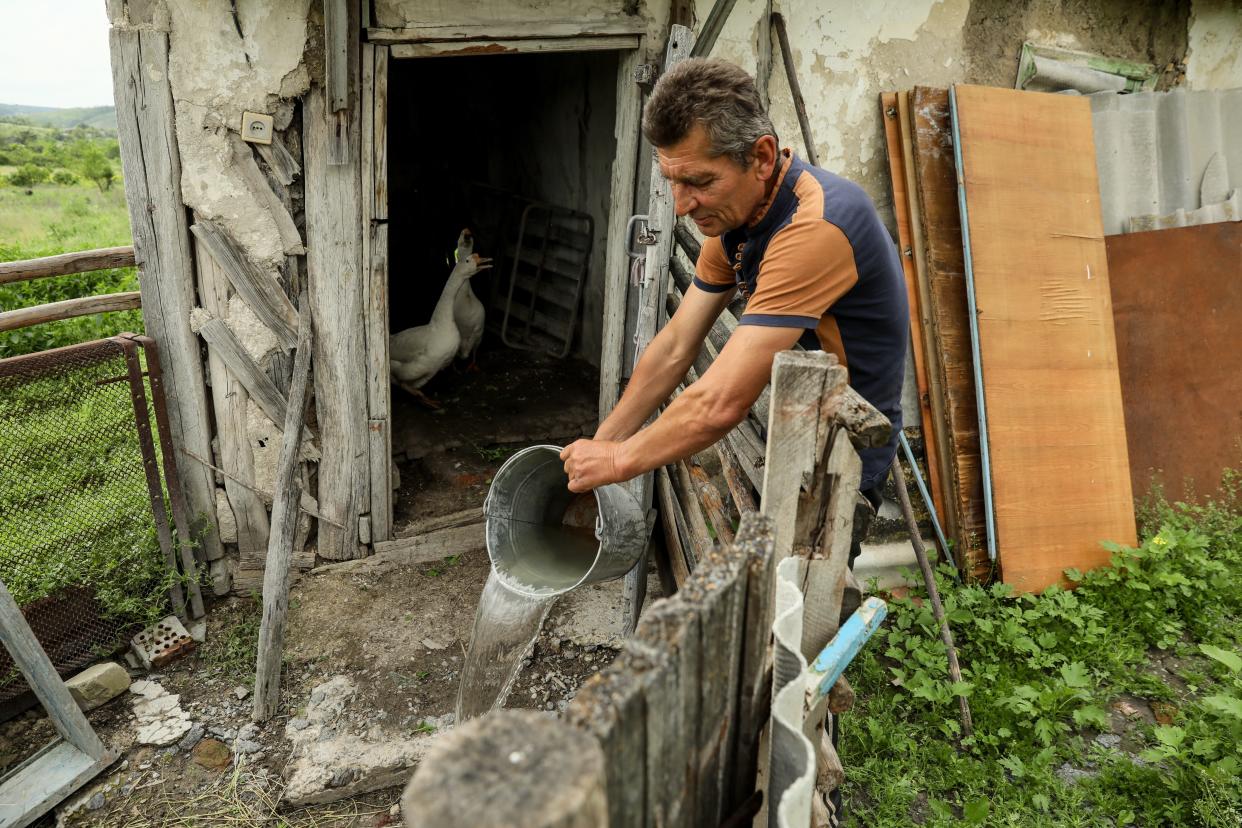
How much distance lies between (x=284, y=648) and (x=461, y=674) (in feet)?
3.06

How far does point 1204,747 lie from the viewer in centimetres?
299

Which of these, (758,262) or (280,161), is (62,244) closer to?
(280,161)

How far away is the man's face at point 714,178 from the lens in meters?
2.12

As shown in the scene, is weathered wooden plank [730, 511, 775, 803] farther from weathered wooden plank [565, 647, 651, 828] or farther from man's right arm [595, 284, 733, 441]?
man's right arm [595, 284, 733, 441]

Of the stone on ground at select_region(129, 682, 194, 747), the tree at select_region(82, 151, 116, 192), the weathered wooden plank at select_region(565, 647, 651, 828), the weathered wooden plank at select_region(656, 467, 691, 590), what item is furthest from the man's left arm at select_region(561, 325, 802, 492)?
the tree at select_region(82, 151, 116, 192)

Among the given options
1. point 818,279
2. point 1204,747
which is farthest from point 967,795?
point 818,279

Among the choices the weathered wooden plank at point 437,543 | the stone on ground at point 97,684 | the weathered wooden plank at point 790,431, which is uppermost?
the weathered wooden plank at point 790,431

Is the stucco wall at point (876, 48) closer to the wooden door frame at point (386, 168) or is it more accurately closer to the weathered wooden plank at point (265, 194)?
the wooden door frame at point (386, 168)

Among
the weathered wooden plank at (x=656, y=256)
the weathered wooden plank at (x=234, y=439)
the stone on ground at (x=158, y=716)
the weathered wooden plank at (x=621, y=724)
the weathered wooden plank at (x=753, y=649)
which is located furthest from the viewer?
the weathered wooden plank at (x=234, y=439)

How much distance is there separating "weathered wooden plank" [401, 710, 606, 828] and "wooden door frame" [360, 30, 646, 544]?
3.45 m

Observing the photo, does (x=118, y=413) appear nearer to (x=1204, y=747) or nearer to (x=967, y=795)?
(x=967, y=795)

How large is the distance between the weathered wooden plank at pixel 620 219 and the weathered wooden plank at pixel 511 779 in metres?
3.71

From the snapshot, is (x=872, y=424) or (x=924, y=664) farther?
(x=924, y=664)

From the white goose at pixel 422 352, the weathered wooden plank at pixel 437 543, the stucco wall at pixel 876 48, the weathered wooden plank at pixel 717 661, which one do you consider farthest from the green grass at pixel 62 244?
the weathered wooden plank at pixel 717 661
